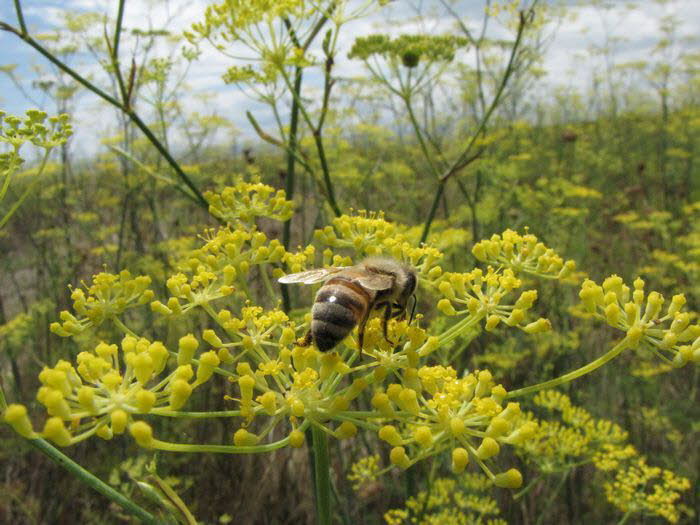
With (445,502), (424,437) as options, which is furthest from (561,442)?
(424,437)

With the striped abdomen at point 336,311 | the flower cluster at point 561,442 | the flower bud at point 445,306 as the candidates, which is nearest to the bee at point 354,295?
the striped abdomen at point 336,311

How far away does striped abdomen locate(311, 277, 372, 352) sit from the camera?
4.85 feet

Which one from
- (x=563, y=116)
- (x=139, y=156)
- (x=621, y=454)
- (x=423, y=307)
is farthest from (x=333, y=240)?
(x=563, y=116)

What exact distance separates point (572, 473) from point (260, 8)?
11.6ft

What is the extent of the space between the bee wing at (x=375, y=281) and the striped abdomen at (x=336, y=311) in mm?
25

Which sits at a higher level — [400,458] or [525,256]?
[525,256]

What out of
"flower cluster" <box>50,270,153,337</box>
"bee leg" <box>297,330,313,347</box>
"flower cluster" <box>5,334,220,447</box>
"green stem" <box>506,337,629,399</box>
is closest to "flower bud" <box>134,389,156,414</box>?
"flower cluster" <box>5,334,220,447</box>

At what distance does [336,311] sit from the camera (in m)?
1.53

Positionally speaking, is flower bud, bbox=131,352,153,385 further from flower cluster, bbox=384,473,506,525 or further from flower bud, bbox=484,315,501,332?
flower cluster, bbox=384,473,506,525

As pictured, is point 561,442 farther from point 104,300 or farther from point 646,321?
point 104,300

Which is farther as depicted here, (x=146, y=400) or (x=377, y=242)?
(x=377, y=242)

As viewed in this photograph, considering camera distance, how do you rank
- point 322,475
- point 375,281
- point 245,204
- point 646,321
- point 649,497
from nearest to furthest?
point 322,475, point 646,321, point 375,281, point 245,204, point 649,497

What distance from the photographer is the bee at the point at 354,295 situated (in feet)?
4.91

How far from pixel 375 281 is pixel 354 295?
15 cm
